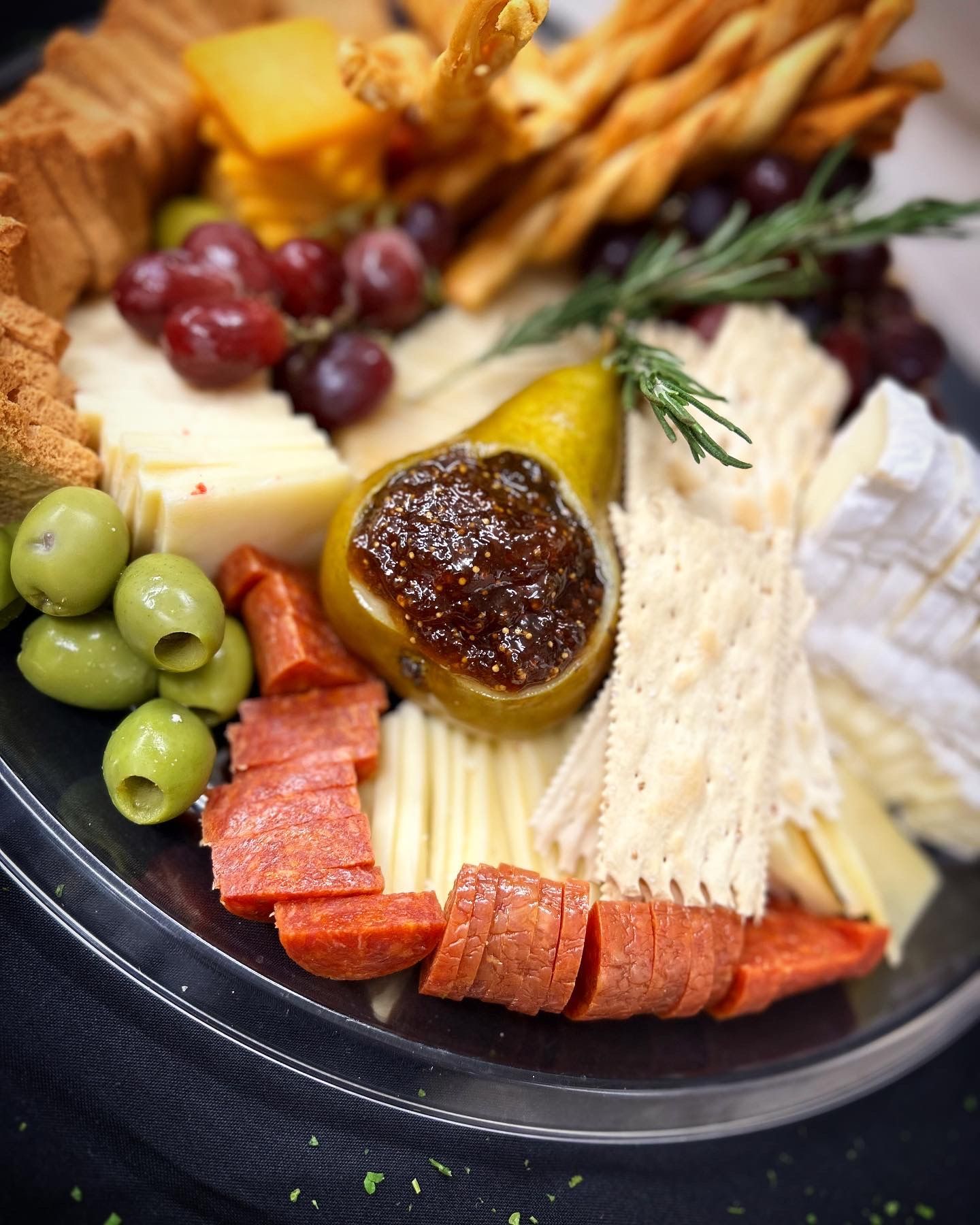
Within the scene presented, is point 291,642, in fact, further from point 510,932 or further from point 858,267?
point 858,267

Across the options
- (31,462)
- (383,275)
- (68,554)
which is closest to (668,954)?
(68,554)

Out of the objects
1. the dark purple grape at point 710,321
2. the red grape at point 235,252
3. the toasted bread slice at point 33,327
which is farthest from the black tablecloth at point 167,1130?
the dark purple grape at point 710,321

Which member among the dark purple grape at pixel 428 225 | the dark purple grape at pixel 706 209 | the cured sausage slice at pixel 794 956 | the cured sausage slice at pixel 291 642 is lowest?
the cured sausage slice at pixel 794 956

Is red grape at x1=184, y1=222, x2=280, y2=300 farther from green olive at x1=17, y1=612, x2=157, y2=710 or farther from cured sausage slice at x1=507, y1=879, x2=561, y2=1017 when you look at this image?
cured sausage slice at x1=507, y1=879, x2=561, y2=1017

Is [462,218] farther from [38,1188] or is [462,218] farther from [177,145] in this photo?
[38,1188]

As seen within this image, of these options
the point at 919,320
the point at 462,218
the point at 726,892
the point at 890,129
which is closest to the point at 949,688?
the point at 726,892

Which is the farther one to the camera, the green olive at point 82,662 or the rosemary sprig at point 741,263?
the rosemary sprig at point 741,263

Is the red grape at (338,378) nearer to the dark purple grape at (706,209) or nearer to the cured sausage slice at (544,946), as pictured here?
the dark purple grape at (706,209)
